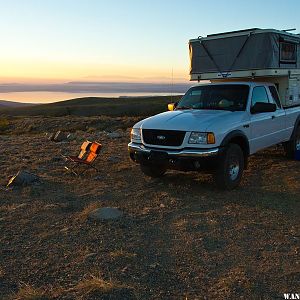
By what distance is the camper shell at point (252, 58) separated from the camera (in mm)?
9516

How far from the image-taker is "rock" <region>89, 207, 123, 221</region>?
629 cm

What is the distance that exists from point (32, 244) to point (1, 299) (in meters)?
1.36

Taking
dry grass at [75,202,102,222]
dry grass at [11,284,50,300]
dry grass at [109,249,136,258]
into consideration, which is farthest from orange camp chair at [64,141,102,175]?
dry grass at [11,284,50,300]

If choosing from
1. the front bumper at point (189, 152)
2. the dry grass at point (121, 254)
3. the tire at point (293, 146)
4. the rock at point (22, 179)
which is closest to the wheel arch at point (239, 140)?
the front bumper at point (189, 152)

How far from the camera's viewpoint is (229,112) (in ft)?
26.7

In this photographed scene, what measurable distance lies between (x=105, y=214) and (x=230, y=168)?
8.42ft

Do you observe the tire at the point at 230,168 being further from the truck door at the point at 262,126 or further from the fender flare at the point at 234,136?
the truck door at the point at 262,126

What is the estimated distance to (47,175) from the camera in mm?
9297

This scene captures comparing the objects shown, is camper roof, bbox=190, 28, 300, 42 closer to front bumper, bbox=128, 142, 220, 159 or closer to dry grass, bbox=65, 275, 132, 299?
front bumper, bbox=128, 142, 220, 159

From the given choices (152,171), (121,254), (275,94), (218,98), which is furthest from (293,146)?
(121,254)

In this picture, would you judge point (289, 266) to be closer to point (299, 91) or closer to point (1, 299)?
point (1, 299)

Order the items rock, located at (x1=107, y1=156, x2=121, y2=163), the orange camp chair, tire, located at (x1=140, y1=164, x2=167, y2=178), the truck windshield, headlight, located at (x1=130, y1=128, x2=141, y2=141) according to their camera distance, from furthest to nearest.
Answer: rock, located at (x1=107, y1=156, x2=121, y2=163)
the orange camp chair
tire, located at (x1=140, y1=164, x2=167, y2=178)
the truck windshield
headlight, located at (x1=130, y1=128, x2=141, y2=141)

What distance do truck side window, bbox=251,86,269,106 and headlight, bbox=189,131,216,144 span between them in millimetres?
1793

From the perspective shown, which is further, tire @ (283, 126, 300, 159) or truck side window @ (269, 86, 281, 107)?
tire @ (283, 126, 300, 159)
